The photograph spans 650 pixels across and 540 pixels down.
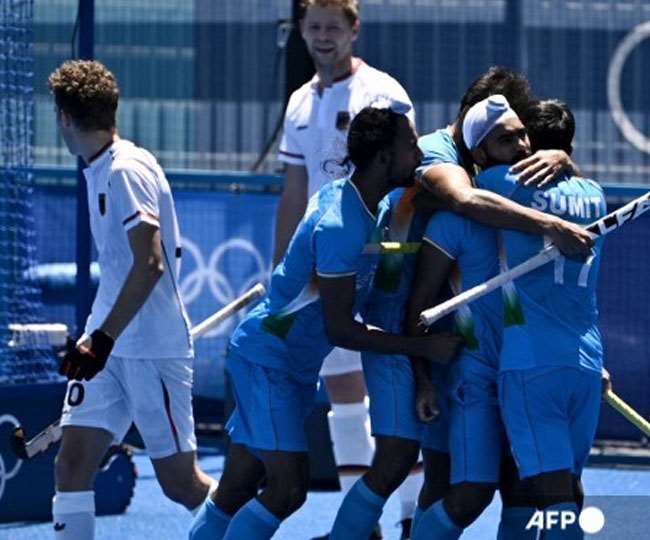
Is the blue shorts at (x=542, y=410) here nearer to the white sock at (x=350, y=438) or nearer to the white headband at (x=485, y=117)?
the white headband at (x=485, y=117)

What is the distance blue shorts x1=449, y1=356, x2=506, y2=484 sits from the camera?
20.2 ft

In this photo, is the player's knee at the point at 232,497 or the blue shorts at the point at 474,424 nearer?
the blue shorts at the point at 474,424

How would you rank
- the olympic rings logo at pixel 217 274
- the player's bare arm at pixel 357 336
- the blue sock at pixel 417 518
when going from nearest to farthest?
the player's bare arm at pixel 357 336 < the blue sock at pixel 417 518 < the olympic rings logo at pixel 217 274

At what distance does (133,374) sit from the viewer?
6.84 metres

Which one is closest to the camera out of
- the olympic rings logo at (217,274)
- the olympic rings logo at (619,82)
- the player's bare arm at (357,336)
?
the player's bare arm at (357,336)

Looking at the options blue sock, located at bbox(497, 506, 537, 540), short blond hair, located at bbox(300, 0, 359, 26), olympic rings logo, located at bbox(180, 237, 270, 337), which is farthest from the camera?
olympic rings logo, located at bbox(180, 237, 270, 337)

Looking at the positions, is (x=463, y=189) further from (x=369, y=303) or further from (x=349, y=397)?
(x=349, y=397)

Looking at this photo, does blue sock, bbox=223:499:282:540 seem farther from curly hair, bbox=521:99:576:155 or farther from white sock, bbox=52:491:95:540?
curly hair, bbox=521:99:576:155

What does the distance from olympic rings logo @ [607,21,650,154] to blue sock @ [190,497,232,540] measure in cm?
698

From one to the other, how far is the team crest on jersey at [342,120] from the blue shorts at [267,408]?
172 centimetres

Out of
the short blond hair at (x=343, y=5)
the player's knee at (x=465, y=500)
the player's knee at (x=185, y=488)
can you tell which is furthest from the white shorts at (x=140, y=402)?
the short blond hair at (x=343, y=5)

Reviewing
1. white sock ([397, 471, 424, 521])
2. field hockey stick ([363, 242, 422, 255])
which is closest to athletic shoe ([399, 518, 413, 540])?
white sock ([397, 471, 424, 521])

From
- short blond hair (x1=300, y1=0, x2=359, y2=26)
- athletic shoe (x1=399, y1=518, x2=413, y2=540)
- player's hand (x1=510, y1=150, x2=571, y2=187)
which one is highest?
short blond hair (x1=300, y1=0, x2=359, y2=26)

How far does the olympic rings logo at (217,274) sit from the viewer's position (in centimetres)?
1096
